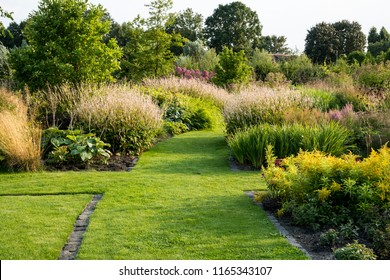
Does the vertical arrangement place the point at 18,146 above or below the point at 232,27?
below

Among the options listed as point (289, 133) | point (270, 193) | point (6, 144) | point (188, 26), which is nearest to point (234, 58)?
point (289, 133)

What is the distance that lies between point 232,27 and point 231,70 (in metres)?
36.3

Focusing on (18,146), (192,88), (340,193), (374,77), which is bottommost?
(340,193)

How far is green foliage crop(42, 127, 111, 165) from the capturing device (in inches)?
335

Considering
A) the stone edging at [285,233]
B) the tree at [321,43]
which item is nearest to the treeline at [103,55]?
the stone edging at [285,233]

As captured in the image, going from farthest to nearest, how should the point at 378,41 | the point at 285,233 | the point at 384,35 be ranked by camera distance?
the point at 378,41, the point at 384,35, the point at 285,233

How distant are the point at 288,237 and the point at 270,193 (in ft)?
3.94

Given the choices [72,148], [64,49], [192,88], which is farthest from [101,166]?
[192,88]

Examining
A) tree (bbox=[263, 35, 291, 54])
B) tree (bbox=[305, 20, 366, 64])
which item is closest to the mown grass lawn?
tree (bbox=[305, 20, 366, 64])

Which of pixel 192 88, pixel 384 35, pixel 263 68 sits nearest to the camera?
pixel 192 88

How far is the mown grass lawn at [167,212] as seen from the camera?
4.46 meters

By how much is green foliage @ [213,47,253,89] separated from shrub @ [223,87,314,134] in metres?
9.18

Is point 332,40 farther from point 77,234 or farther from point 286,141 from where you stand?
point 77,234

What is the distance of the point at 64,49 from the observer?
12.4 m
